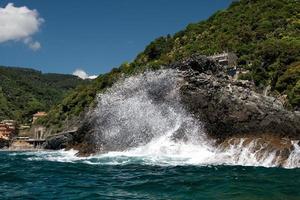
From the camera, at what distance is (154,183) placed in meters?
20.2

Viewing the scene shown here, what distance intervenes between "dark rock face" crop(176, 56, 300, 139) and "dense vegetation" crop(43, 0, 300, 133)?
114ft

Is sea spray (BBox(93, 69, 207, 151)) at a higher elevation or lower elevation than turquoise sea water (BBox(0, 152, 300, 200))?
higher

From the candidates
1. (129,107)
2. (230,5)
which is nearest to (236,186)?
(129,107)

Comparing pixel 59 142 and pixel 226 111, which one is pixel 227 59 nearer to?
pixel 59 142

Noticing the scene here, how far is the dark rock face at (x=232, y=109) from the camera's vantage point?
33250mm

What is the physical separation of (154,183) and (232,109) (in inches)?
662

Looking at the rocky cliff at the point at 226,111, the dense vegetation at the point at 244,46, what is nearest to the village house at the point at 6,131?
the dense vegetation at the point at 244,46

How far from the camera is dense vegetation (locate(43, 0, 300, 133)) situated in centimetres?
8319

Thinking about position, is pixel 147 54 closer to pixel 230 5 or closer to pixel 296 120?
pixel 230 5

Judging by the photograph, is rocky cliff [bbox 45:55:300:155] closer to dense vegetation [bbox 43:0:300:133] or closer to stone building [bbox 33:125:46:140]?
dense vegetation [bbox 43:0:300:133]

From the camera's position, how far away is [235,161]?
28891mm

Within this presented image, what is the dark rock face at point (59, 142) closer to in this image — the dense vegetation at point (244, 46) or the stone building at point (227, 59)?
the dense vegetation at point (244, 46)

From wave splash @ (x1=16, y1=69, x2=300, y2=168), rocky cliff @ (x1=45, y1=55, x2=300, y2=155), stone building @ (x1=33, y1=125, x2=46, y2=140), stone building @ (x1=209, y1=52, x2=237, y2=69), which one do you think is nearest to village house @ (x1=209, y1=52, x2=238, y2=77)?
stone building @ (x1=209, y1=52, x2=237, y2=69)

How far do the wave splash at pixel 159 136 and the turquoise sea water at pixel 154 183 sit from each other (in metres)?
3.06
